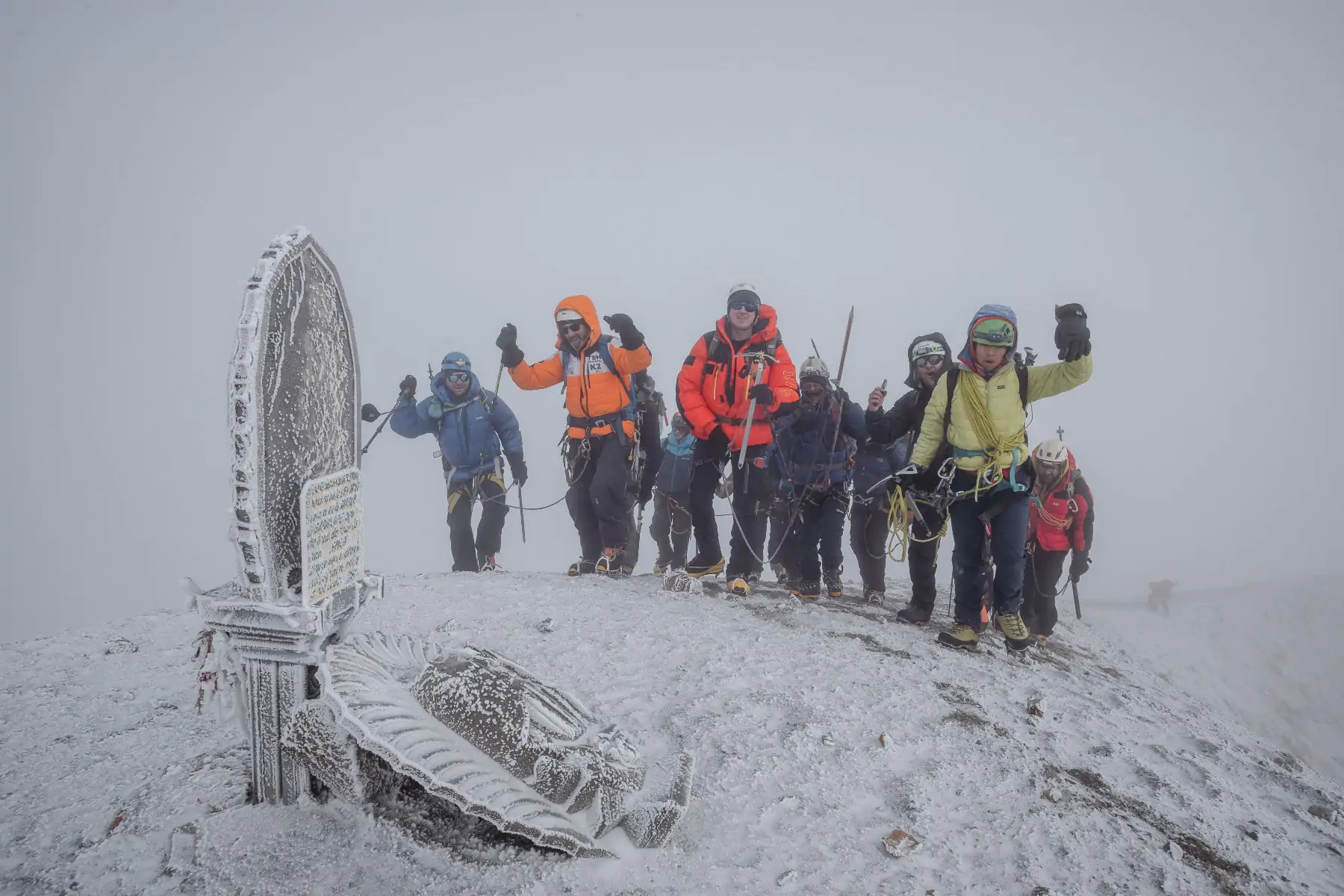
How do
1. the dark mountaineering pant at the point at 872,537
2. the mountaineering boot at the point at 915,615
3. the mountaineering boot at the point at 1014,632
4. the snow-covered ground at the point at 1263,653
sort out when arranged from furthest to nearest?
the snow-covered ground at the point at 1263,653 → the dark mountaineering pant at the point at 872,537 → the mountaineering boot at the point at 915,615 → the mountaineering boot at the point at 1014,632

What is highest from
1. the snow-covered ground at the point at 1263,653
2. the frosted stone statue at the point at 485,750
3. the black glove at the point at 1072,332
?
the black glove at the point at 1072,332

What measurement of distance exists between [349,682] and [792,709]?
83.1 inches

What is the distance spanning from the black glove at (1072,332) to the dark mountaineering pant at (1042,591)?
2.97 m

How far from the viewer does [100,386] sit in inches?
4058

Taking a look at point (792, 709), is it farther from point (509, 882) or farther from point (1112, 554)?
point (1112, 554)

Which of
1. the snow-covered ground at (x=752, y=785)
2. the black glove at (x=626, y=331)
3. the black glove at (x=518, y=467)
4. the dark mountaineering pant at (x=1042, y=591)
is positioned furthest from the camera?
the black glove at (x=518, y=467)

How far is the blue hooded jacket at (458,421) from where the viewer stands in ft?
23.8

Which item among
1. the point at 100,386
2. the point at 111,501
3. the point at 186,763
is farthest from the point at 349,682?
the point at 100,386

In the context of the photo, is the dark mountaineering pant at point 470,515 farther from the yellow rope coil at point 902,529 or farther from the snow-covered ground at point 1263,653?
the snow-covered ground at point 1263,653

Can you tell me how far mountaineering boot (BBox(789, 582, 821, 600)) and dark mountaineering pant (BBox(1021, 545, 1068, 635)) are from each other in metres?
2.12

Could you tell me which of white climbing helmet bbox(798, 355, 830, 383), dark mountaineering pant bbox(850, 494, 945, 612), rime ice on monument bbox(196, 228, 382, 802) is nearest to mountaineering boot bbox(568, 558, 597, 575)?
dark mountaineering pant bbox(850, 494, 945, 612)

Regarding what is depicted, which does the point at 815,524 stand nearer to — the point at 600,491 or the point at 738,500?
the point at 738,500

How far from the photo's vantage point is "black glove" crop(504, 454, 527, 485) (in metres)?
7.40

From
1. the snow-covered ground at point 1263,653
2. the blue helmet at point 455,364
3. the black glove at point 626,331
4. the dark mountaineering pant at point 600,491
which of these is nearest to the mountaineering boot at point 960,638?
the dark mountaineering pant at point 600,491
